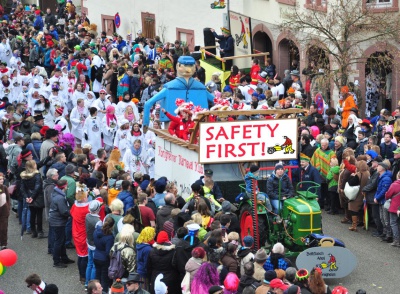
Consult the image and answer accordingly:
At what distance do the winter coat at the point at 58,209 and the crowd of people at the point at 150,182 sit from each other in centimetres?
2

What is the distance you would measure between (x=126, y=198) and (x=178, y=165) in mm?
2191

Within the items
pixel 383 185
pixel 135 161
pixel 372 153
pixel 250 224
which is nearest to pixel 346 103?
pixel 372 153

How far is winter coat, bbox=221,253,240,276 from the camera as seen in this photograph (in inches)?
603

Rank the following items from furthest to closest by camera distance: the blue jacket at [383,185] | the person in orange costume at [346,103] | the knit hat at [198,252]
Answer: the person in orange costume at [346,103], the blue jacket at [383,185], the knit hat at [198,252]

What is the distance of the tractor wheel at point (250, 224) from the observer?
1802 cm

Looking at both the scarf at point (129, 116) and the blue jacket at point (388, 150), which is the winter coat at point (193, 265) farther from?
the scarf at point (129, 116)

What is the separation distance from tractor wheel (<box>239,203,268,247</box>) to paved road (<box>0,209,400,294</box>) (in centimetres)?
125

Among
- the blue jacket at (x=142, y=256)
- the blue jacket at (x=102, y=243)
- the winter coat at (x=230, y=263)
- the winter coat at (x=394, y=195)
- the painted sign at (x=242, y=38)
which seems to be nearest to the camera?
the winter coat at (x=230, y=263)

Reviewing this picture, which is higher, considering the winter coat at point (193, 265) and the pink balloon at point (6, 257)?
the pink balloon at point (6, 257)

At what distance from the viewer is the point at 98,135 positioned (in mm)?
25438

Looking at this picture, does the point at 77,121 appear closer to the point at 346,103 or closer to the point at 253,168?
the point at 346,103

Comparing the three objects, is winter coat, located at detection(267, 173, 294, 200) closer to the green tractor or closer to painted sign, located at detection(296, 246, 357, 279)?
the green tractor

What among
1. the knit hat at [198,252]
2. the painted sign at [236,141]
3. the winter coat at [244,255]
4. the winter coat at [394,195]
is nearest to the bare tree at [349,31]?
the winter coat at [394,195]

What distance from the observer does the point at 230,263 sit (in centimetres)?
1535
